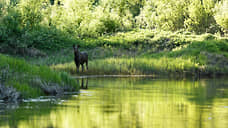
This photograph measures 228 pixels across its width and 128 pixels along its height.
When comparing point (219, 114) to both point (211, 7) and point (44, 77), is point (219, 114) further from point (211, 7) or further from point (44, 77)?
point (211, 7)

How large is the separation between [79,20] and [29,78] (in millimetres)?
35137

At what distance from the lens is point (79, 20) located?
51.7 metres

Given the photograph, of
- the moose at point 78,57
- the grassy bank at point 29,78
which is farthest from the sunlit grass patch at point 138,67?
the grassy bank at point 29,78

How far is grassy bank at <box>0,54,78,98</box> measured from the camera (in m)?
15.8

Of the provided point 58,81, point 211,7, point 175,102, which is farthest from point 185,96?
point 211,7

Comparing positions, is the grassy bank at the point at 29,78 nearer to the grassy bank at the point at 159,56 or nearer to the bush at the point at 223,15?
the grassy bank at the point at 159,56

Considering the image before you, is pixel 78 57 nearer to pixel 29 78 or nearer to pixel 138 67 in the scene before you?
pixel 138 67

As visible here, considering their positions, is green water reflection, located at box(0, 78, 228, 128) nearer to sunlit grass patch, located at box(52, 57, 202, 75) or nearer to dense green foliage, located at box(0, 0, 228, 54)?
sunlit grass patch, located at box(52, 57, 202, 75)

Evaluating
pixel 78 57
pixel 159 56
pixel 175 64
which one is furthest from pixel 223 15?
pixel 78 57

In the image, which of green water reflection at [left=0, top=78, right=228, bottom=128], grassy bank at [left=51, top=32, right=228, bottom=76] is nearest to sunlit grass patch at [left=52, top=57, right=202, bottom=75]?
grassy bank at [left=51, top=32, right=228, bottom=76]

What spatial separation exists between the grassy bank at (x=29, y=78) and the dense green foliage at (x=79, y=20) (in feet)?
76.9

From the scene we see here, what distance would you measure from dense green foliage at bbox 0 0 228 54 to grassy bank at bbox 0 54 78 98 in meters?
23.4

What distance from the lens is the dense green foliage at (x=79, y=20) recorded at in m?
42.7

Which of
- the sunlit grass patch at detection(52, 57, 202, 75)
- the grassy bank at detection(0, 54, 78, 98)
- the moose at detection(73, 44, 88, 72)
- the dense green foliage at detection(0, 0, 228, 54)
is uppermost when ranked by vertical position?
the dense green foliage at detection(0, 0, 228, 54)
